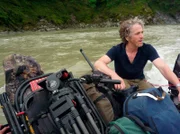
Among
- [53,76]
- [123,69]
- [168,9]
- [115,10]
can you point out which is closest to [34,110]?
[53,76]

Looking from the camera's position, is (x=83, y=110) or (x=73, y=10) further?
(x=73, y=10)

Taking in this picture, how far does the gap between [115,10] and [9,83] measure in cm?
2659

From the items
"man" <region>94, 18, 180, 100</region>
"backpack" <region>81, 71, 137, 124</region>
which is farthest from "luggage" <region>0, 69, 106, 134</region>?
"man" <region>94, 18, 180, 100</region>

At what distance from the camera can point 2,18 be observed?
19703 millimetres

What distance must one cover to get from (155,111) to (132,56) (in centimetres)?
133

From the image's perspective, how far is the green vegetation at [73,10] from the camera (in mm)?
21359

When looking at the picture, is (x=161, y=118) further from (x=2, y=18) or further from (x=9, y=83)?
(x=2, y=18)

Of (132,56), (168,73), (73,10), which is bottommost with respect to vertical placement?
(168,73)

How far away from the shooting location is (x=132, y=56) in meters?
3.00

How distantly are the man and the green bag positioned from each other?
3.80 feet

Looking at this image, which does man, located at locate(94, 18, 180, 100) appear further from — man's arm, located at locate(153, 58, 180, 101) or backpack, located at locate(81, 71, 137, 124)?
backpack, located at locate(81, 71, 137, 124)

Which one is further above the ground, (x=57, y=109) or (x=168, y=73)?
(x=57, y=109)

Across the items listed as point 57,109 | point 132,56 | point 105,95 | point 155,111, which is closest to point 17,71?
point 105,95

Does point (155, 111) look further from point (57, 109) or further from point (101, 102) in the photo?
point (57, 109)
